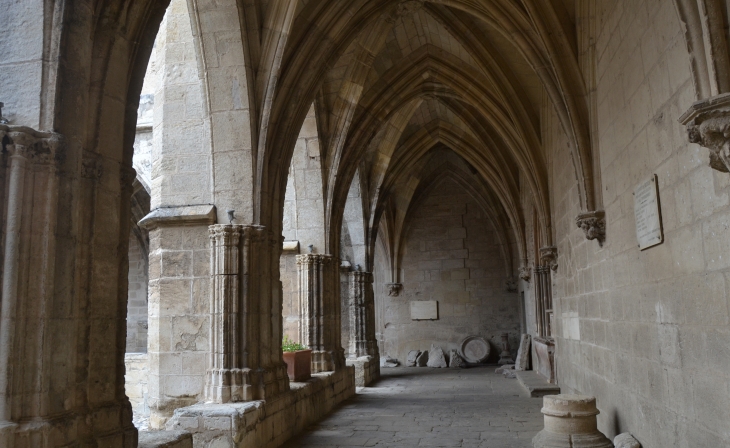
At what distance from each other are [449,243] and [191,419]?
11379 millimetres

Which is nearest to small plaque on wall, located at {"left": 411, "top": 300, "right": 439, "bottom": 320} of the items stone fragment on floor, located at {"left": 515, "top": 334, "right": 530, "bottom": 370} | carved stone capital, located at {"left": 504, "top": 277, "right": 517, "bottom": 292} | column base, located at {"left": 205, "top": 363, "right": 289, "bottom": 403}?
carved stone capital, located at {"left": 504, "top": 277, "right": 517, "bottom": 292}

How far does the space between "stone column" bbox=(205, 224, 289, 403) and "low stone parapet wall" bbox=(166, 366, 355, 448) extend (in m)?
0.18

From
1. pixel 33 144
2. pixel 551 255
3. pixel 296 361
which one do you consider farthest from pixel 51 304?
pixel 551 255

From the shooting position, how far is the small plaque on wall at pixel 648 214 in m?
3.42

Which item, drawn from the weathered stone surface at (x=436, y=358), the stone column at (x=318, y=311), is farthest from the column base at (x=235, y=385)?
the weathered stone surface at (x=436, y=358)

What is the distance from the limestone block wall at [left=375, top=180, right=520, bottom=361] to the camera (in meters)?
15.1

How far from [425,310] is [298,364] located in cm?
876

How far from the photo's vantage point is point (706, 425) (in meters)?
2.89

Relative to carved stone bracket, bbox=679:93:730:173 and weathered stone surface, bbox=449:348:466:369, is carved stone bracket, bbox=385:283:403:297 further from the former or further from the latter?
carved stone bracket, bbox=679:93:730:173

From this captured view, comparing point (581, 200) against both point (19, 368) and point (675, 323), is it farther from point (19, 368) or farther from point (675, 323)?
point (19, 368)

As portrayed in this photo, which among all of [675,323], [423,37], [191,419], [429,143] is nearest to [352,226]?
[429,143]

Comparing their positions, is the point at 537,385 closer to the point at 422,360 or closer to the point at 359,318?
the point at 359,318

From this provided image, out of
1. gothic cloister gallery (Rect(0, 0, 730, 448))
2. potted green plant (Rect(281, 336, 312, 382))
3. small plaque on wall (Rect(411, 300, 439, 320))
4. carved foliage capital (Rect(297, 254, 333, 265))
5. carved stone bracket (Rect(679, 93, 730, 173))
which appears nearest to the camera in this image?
carved stone bracket (Rect(679, 93, 730, 173))

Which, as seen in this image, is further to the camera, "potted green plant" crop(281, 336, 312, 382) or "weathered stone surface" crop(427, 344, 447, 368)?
"weathered stone surface" crop(427, 344, 447, 368)
